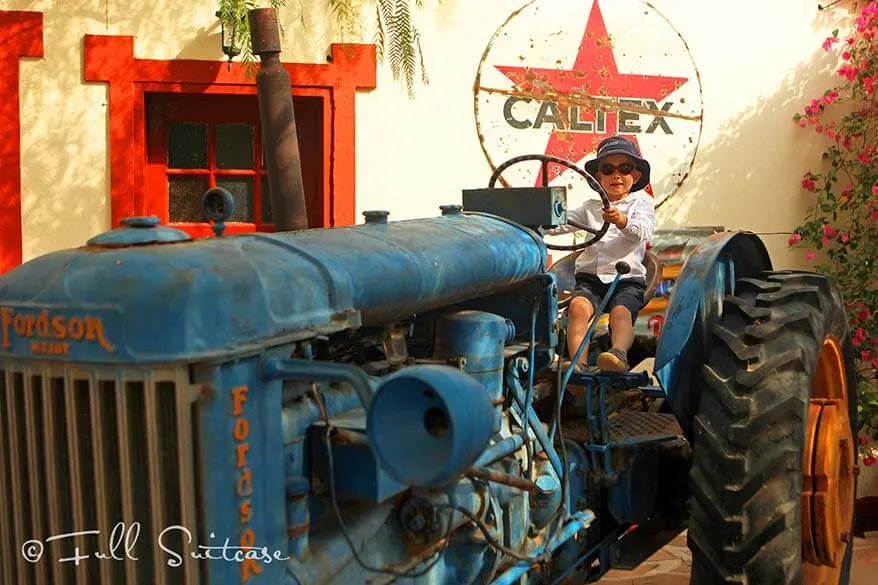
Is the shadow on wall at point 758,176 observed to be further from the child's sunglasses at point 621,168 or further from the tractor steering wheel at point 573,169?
the tractor steering wheel at point 573,169

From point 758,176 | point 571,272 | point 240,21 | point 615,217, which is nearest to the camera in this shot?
point 615,217

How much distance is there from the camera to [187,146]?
6172mm

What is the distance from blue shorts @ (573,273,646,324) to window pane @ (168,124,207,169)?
2.61m

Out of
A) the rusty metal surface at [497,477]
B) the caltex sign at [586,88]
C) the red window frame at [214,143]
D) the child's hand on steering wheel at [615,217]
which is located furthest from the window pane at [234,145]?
the rusty metal surface at [497,477]

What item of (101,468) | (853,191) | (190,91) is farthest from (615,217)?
(190,91)

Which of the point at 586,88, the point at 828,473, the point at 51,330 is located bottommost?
the point at 828,473

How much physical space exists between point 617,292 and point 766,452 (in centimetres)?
113

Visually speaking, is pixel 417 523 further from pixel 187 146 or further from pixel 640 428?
pixel 187 146

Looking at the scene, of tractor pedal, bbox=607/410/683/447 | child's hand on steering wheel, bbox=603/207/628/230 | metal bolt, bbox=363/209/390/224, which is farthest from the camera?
child's hand on steering wheel, bbox=603/207/628/230

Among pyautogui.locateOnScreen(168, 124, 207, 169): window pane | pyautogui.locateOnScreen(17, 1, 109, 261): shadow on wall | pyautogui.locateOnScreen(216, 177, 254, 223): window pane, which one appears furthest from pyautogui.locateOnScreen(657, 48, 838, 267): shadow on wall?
pyautogui.locateOnScreen(17, 1, 109, 261): shadow on wall

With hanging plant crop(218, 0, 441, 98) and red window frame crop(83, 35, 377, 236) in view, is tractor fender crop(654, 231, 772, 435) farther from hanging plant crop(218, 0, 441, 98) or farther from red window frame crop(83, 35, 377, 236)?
red window frame crop(83, 35, 377, 236)

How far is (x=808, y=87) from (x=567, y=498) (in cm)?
368

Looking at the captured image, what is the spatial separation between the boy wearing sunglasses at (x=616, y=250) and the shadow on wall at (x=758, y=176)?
1.79 metres

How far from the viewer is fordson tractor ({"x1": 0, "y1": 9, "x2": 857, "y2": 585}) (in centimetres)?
210
